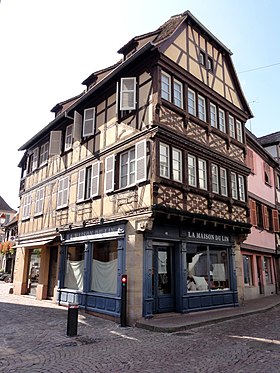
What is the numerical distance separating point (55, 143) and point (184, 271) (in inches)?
346

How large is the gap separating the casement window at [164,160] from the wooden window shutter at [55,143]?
682 centimetres

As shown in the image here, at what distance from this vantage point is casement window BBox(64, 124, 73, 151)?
1504 cm

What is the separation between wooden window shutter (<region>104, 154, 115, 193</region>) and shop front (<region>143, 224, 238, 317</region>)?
2366mm

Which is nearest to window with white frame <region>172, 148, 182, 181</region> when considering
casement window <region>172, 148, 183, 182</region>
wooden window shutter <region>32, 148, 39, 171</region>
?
casement window <region>172, 148, 183, 182</region>

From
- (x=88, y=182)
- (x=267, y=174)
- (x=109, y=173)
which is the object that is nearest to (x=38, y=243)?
(x=88, y=182)

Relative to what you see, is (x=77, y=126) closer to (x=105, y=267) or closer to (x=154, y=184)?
(x=154, y=184)

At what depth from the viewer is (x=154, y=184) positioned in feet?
32.0

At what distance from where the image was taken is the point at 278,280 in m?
19.5

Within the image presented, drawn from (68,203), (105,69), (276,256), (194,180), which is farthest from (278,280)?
(105,69)

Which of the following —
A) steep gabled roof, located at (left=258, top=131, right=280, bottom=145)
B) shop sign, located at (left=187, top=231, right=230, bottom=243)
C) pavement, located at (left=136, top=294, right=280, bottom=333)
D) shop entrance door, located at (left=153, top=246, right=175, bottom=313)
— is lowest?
pavement, located at (left=136, top=294, right=280, bottom=333)

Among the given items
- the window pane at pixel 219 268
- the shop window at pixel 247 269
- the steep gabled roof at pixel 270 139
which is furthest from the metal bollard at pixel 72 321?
the steep gabled roof at pixel 270 139

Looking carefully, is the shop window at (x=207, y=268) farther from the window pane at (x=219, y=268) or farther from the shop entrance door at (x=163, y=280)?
the shop entrance door at (x=163, y=280)

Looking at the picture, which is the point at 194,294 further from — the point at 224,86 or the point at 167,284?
the point at 224,86

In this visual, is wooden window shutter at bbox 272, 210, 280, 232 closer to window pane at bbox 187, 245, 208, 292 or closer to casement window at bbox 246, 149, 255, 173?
casement window at bbox 246, 149, 255, 173
